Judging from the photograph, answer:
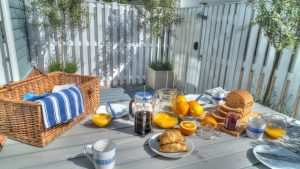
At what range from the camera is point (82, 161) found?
2.83 feet

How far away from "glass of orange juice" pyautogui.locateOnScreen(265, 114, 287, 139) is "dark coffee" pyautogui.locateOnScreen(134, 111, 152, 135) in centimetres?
65

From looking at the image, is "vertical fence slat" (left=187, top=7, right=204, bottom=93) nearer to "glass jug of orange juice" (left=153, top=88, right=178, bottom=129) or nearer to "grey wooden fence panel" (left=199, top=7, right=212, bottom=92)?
"grey wooden fence panel" (left=199, top=7, right=212, bottom=92)

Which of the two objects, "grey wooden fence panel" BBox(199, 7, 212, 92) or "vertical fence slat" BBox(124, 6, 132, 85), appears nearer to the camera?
"grey wooden fence panel" BBox(199, 7, 212, 92)

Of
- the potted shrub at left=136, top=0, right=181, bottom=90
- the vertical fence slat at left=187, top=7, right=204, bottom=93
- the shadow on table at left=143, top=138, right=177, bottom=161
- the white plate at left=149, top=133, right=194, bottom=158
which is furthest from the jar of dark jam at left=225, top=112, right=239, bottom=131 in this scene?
the potted shrub at left=136, top=0, right=181, bottom=90

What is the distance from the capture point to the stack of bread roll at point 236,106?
47.8 inches

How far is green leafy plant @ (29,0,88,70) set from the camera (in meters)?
3.37

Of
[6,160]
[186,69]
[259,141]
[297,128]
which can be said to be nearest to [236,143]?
[259,141]

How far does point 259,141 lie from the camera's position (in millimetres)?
1075

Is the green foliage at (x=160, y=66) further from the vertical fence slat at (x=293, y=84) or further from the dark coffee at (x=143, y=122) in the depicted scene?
the dark coffee at (x=143, y=122)

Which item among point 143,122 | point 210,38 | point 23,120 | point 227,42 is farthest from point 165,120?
point 210,38

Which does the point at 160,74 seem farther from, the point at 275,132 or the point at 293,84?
the point at 275,132

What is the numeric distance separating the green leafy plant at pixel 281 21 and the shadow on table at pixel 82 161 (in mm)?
1989

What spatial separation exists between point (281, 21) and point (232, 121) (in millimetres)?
1376

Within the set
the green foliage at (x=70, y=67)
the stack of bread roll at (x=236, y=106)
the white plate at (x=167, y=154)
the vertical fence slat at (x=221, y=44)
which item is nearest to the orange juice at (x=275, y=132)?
the stack of bread roll at (x=236, y=106)
